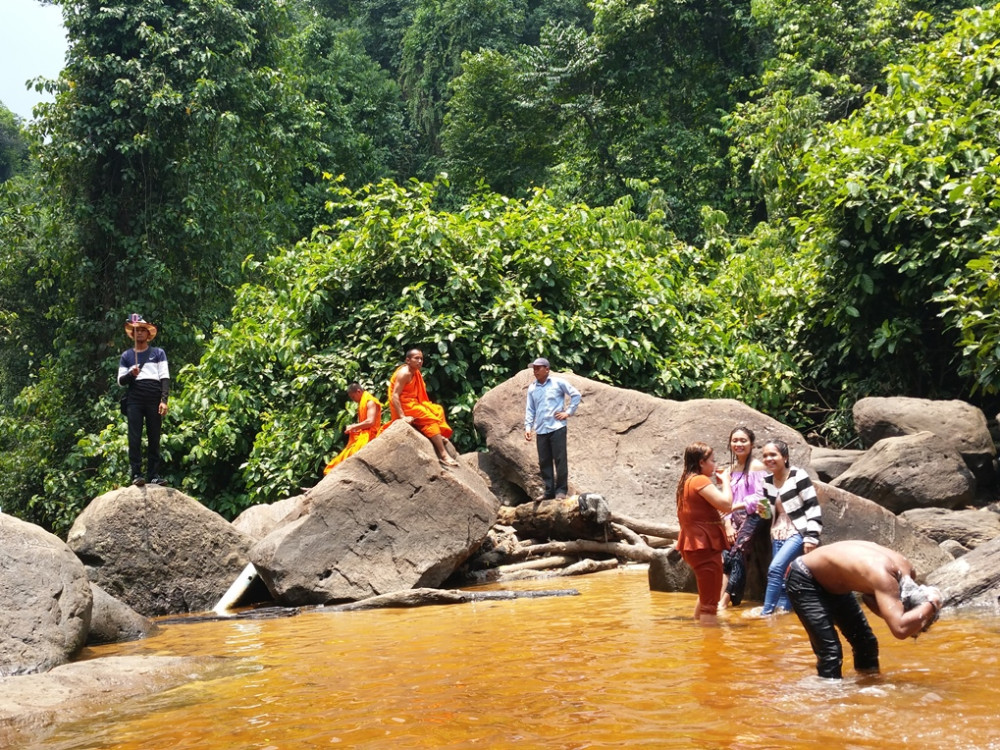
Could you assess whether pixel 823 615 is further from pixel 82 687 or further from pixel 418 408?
pixel 418 408

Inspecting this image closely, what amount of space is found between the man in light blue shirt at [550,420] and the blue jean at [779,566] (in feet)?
14.4

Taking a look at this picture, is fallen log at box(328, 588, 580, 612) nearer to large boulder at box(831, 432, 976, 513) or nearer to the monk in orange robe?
the monk in orange robe

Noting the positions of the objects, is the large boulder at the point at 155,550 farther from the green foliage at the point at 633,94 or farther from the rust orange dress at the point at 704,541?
the green foliage at the point at 633,94

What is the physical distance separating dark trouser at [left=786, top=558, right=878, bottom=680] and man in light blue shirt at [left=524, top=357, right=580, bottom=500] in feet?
22.2

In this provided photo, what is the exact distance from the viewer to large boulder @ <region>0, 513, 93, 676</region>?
284 inches

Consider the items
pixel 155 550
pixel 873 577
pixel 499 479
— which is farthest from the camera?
pixel 499 479

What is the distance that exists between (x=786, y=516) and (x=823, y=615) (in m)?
2.39

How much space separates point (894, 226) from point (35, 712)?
12177 mm

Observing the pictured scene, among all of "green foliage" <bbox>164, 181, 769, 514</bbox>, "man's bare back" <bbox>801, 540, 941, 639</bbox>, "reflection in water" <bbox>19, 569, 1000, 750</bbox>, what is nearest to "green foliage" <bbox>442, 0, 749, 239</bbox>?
"green foliage" <bbox>164, 181, 769, 514</bbox>

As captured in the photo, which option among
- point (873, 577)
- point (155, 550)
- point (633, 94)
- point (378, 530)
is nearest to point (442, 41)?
point (633, 94)

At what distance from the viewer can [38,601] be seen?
755 cm

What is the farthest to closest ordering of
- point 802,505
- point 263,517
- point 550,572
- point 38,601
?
point 263,517
point 550,572
point 38,601
point 802,505

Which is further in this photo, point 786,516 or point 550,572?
point 550,572

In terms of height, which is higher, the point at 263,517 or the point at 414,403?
the point at 414,403
